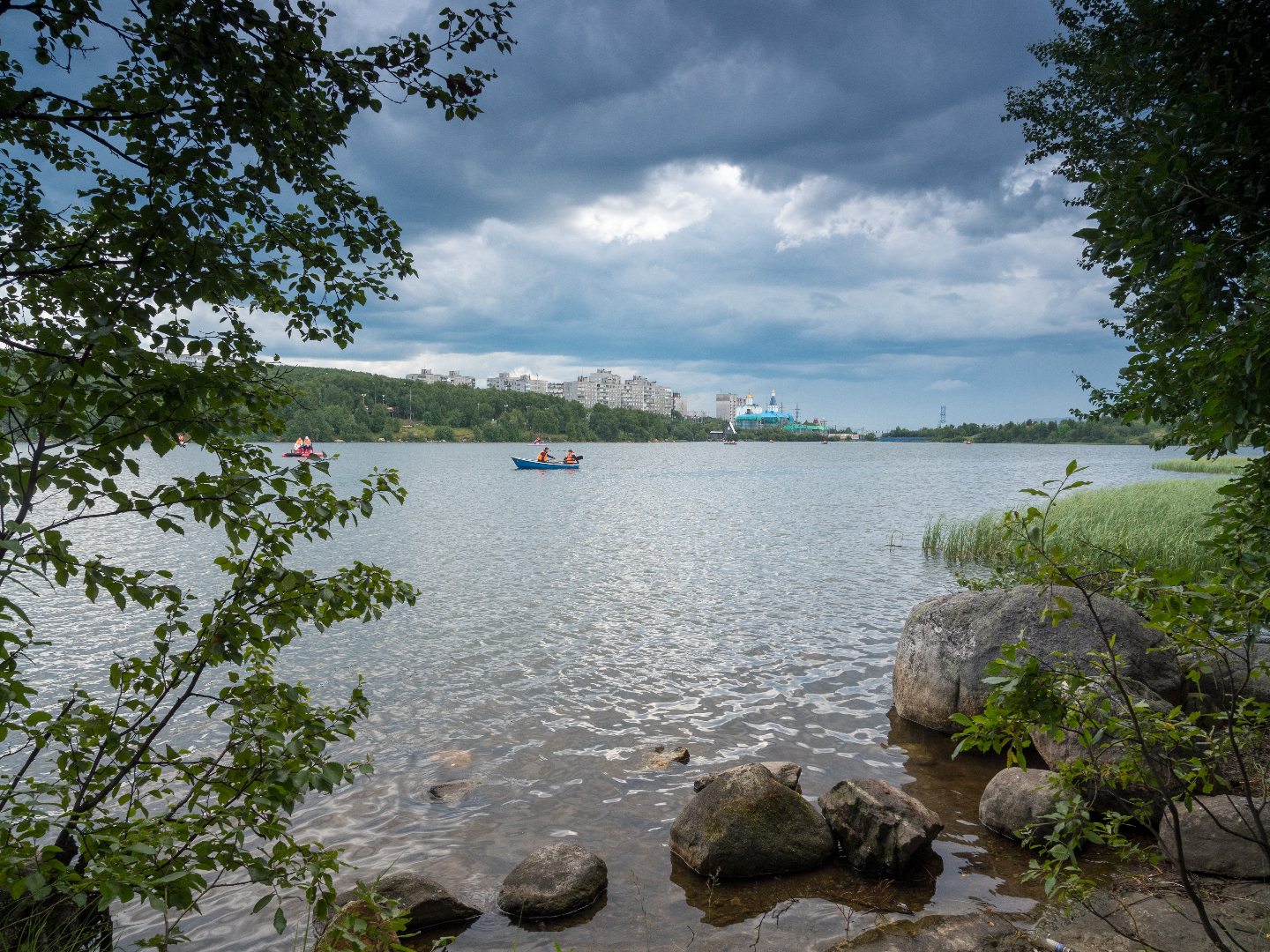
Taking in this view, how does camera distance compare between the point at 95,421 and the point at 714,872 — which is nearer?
the point at 95,421

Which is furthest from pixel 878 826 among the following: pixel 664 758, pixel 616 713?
pixel 616 713

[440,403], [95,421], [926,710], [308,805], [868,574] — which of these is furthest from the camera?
[440,403]

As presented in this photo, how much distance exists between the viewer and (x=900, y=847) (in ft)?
24.0

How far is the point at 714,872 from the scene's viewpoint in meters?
7.41

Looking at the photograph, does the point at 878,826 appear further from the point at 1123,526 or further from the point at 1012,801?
the point at 1123,526

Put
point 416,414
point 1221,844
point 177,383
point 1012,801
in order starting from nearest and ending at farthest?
1. point 177,383
2. point 1221,844
3. point 1012,801
4. point 416,414

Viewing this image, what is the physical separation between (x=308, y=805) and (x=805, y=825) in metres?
6.27

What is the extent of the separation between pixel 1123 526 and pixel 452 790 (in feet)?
72.4

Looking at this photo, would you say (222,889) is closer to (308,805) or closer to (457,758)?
(308,805)

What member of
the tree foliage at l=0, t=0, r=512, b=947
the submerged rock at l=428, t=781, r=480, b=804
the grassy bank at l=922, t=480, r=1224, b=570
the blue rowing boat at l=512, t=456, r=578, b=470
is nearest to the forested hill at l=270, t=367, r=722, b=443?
the blue rowing boat at l=512, t=456, r=578, b=470

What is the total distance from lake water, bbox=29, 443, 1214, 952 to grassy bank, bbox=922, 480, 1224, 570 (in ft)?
6.11

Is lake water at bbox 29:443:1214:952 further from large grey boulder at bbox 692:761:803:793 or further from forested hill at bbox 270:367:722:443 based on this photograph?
forested hill at bbox 270:367:722:443

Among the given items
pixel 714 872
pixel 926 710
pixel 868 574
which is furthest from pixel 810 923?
pixel 868 574

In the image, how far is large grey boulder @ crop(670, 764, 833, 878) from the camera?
744 cm
